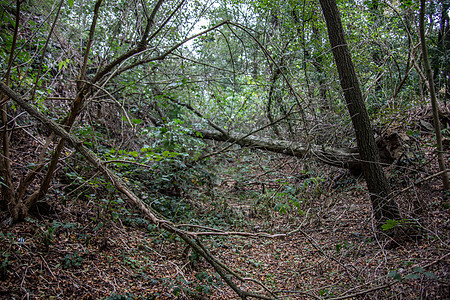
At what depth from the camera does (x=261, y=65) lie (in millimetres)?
7426

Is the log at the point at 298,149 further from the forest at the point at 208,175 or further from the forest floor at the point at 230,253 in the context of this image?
the forest floor at the point at 230,253

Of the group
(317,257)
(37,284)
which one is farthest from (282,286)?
(37,284)

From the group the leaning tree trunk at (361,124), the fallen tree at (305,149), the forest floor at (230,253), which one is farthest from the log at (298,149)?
the leaning tree trunk at (361,124)

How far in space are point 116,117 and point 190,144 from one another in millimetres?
1772

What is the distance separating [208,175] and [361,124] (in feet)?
9.13

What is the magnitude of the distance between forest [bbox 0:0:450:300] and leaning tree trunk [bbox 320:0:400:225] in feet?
0.07

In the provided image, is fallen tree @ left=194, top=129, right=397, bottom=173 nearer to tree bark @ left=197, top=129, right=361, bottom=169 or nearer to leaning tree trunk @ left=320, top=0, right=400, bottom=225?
tree bark @ left=197, top=129, right=361, bottom=169

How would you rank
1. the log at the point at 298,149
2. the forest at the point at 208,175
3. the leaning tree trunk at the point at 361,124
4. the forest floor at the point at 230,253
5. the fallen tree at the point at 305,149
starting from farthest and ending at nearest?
the log at the point at 298,149 → the fallen tree at the point at 305,149 → the leaning tree trunk at the point at 361,124 → the forest at the point at 208,175 → the forest floor at the point at 230,253

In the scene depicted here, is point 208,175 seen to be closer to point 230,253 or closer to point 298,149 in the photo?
point 230,253

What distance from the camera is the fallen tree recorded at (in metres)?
5.25

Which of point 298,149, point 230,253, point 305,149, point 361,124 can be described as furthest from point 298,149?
point 230,253

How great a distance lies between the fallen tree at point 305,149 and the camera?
5.25m

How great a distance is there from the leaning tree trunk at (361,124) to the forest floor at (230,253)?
217 millimetres

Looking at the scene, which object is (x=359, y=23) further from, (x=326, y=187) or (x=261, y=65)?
(x=326, y=187)
